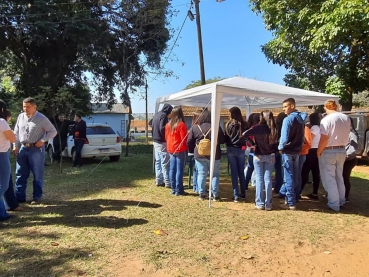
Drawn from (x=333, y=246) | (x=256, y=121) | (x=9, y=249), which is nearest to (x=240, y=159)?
(x=256, y=121)

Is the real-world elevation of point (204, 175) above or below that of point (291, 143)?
below

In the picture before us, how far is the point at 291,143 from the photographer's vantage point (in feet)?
17.4

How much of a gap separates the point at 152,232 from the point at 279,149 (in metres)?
2.49

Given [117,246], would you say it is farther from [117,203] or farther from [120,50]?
[120,50]

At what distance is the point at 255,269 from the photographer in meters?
3.36

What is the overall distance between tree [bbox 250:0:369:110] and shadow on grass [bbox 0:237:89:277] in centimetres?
936

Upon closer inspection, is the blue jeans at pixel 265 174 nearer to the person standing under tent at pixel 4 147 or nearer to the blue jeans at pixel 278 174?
the blue jeans at pixel 278 174

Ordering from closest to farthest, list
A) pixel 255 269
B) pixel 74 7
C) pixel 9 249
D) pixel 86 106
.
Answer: pixel 255 269 < pixel 9 249 < pixel 74 7 < pixel 86 106

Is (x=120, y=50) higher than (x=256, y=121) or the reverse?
higher

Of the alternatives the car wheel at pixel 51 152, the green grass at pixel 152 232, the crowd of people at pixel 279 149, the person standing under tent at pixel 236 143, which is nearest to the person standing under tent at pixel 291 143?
the crowd of people at pixel 279 149

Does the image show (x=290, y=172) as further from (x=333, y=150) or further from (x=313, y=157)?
(x=313, y=157)

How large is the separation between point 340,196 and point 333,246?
6.25 ft

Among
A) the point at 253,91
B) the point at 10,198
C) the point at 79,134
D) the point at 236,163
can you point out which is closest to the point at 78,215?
the point at 10,198

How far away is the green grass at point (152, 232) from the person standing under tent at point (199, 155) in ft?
0.98
